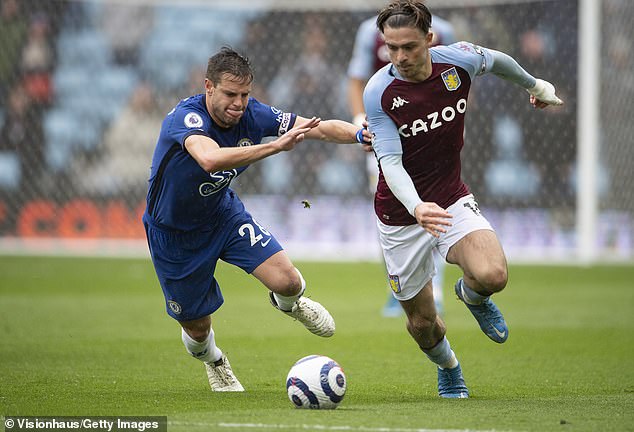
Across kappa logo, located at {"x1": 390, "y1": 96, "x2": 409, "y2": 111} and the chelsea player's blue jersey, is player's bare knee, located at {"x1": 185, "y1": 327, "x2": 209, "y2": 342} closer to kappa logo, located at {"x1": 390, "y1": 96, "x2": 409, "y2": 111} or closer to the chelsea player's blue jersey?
the chelsea player's blue jersey

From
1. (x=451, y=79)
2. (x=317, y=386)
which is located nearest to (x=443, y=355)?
(x=317, y=386)

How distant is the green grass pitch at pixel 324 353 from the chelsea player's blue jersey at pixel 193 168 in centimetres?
117

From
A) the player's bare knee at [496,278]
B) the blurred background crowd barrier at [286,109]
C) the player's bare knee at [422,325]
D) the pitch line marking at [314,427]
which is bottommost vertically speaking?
the pitch line marking at [314,427]

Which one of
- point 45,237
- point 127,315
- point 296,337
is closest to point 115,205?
point 45,237

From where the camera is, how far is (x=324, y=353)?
29.8 ft

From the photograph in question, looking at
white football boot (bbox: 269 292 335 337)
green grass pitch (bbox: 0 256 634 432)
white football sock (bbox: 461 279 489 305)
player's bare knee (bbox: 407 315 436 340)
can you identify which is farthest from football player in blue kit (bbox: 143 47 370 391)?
white football sock (bbox: 461 279 489 305)

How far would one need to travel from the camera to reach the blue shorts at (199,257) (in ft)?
23.6

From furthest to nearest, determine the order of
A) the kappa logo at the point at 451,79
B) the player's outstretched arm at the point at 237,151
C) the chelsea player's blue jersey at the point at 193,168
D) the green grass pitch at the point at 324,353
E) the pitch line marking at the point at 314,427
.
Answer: the chelsea player's blue jersey at the point at 193,168 < the kappa logo at the point at 451,79 < the player's outstretched arm at the point at 237,151 < the green grass pitch at the point at 324,353 < the pitch line marking at the point at 314,427

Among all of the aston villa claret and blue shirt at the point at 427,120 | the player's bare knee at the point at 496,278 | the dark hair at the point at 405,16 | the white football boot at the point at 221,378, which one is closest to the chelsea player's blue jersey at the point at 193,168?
the aston villa claret and blue shirt at the point at 427,120

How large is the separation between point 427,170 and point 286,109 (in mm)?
12189

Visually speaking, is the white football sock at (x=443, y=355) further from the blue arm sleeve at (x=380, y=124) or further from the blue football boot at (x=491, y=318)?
the blue arm sleeve at (x=380, y=124)

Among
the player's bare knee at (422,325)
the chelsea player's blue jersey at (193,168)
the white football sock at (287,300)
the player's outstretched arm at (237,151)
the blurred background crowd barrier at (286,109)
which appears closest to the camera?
the player's outstretched arm at (237,151)

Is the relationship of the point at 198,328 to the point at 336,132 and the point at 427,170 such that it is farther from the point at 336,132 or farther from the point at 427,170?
the point at 427,170

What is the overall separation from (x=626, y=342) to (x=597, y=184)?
29.2ft
